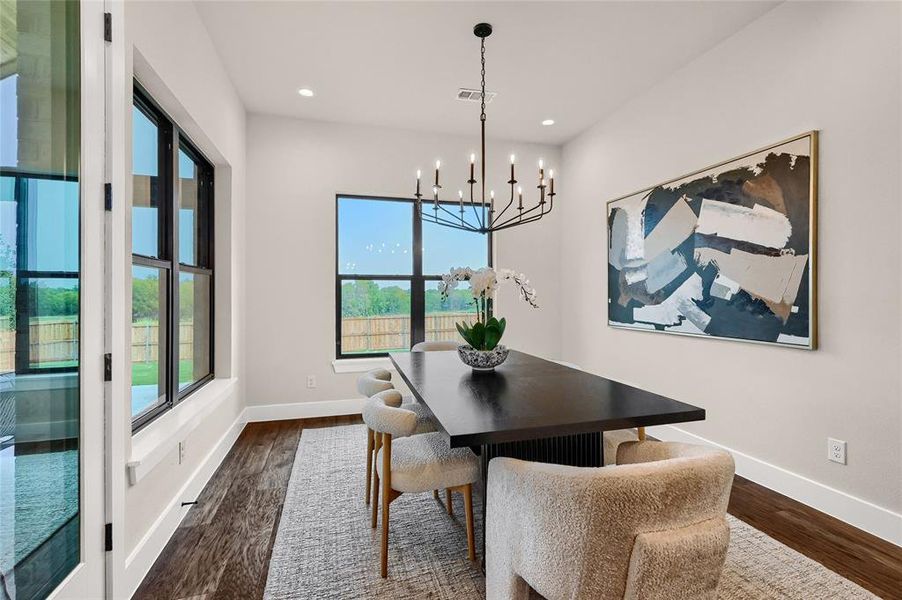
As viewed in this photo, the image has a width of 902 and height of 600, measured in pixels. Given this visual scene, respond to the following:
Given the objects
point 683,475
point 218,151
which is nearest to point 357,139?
→ point 218,151

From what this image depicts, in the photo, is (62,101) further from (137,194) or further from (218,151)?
(218,151)

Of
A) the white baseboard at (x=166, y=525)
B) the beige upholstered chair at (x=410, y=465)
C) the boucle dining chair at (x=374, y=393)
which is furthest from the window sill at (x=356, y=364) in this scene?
the beige upholstered chair at (x=410, y=465)

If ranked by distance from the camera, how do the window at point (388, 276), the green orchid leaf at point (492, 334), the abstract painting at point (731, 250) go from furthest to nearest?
the window at point (388, 276) → the abstract painting at point (731, 250) → the green orchid leaf at point (492, 334)

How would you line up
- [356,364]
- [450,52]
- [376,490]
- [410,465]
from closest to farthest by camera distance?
1. [410,465]
2. [376,490]
3. [450,52]
4. [356,364]

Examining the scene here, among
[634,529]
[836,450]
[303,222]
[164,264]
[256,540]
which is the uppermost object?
[303,222]

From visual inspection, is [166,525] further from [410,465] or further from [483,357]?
[483,357]

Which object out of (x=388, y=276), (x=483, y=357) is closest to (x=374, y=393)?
(x=483, y=357)

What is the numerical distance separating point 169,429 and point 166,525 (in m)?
0.45

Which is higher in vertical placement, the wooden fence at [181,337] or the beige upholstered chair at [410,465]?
the wooden fence at [181,337]

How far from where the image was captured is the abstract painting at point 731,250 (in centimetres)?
232

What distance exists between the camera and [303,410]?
3938 millimetres

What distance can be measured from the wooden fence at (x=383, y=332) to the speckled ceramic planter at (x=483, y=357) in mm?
2127

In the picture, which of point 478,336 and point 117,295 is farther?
point 478,336

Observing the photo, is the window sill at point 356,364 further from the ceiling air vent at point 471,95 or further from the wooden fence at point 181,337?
the ceiling air vent at point 471,95
